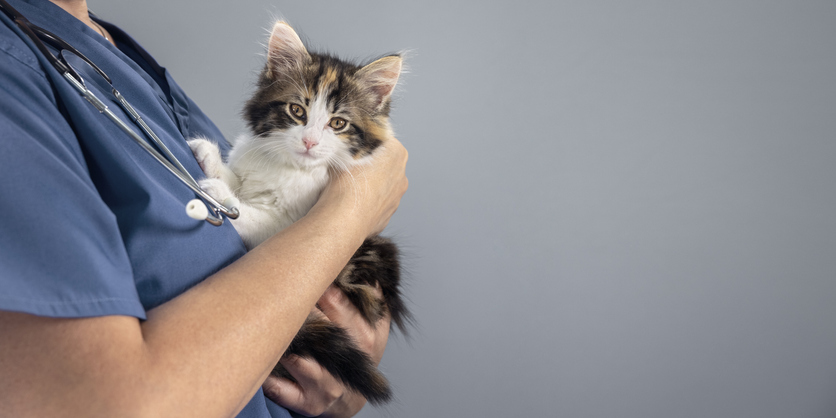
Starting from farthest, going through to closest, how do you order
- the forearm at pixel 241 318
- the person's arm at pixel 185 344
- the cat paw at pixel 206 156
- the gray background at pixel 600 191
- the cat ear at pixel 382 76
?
the gray background at pixel 600 191 < the cat ear at pixel 382 76 < the cat paw at pixel 206 156 < the forearm at pixel 241 318 < the person's arm at pixel 185 344

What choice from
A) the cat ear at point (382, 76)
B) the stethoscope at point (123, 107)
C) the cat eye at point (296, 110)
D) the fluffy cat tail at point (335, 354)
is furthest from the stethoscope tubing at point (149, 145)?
the cat ear at point (382, 76)

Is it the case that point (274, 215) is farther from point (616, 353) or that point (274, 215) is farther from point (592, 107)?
point (616, 353)

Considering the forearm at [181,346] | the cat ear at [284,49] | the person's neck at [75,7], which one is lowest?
the forearm at [181,346]

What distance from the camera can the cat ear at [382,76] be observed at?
1.31 metres

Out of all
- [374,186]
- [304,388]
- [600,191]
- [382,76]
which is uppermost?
[600,191]

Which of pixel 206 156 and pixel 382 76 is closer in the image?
pixel 206 156

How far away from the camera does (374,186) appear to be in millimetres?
1103

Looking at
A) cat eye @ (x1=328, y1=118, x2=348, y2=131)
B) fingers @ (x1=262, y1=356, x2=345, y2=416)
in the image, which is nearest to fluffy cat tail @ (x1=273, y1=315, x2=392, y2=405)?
fingers @ (x1=262, y1=356, x2=345, y2=416)

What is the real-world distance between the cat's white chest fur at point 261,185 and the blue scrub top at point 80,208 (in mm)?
177

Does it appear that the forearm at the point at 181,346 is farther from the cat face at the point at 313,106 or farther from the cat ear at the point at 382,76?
the cat ear at the point at 382,76

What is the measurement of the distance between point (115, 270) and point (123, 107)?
1.25 feet

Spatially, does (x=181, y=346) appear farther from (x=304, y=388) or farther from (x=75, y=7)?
(x=75, y=7)

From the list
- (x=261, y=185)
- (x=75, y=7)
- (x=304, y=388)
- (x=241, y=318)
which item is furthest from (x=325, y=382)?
A: (x=75, y=7)

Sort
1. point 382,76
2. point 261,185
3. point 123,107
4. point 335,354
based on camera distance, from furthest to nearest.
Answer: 1. point 382,76
2. point 261,185
3. point 335,354
4. point 123,107
